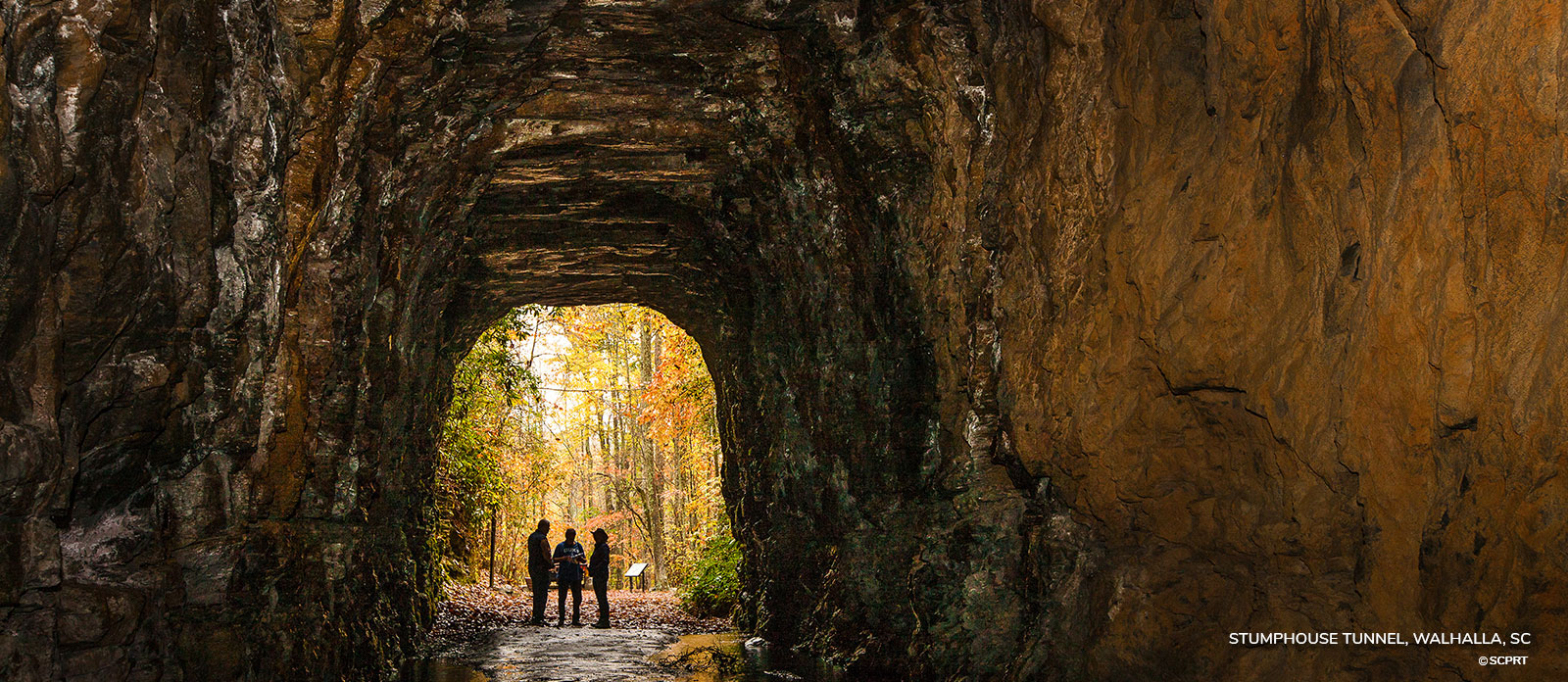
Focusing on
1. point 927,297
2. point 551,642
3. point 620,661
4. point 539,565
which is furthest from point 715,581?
point 927,297

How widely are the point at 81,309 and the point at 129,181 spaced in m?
0.58

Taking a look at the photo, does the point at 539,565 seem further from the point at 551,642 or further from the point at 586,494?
the point at 586,494

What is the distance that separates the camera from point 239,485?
6.79 metres

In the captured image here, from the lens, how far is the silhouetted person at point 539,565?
16.0 m

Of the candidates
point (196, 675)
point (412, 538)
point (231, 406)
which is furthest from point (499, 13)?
point (412, 538)

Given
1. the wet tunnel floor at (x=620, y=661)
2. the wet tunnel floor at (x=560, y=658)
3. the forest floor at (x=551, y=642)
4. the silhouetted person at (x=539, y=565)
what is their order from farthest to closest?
the silhouetted person at (x=539, y=565) → the forest floor at (x=551, y=642) → the wet tunnel floor at (x=560, y=658) → the wet tunnel floor at (x=620, y=661)

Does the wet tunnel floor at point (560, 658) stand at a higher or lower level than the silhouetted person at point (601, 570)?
lower

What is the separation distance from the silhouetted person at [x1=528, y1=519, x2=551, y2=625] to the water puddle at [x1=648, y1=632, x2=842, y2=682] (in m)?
2.59

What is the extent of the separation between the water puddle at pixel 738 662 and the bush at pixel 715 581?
235 cm

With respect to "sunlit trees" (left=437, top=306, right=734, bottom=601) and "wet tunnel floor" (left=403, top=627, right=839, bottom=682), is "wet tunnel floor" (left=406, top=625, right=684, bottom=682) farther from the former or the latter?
"sunlit trees" (left=437, top=306, right=734, bottom=601)

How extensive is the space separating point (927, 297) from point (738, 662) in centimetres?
533

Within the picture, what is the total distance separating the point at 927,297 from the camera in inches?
329

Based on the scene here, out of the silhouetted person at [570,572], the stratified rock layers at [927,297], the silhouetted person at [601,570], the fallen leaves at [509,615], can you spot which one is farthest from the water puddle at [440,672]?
the silhouetted person at [601,570]

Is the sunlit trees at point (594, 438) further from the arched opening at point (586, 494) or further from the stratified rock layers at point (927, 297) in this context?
the stratified rock layers at point (927, 297)
